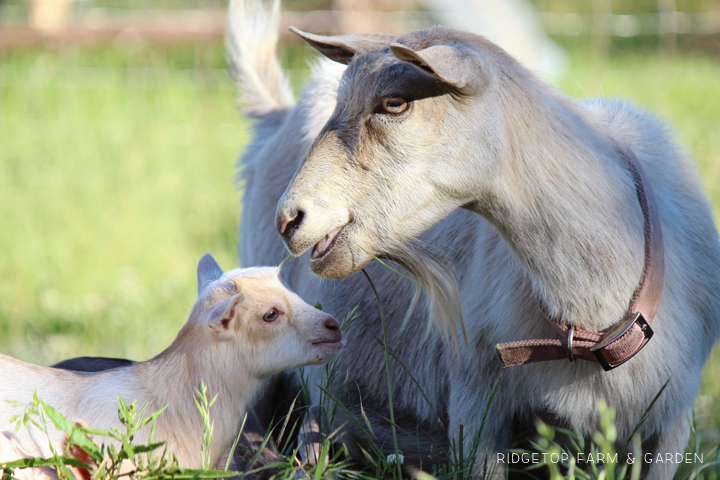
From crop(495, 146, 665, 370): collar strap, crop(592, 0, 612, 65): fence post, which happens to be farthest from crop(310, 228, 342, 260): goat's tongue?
crop(592, 0, 612, 65): fence post

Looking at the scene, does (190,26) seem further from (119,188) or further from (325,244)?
(325,244)

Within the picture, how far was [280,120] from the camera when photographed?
334 cm

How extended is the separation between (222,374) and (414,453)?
0.80 m

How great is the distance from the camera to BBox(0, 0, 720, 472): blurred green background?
3.91 meters

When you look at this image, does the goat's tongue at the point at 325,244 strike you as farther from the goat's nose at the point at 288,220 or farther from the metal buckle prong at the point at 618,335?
the metal buckle prong at the point at 618,335

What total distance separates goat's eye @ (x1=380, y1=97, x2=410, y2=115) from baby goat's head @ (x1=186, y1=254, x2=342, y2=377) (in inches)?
22.4

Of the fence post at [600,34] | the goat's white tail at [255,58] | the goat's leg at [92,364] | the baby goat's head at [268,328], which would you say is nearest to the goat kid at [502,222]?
the baby goat's head at [268,328]

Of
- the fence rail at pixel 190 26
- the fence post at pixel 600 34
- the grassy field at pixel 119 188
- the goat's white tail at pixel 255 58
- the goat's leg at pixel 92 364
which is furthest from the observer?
the fence post at pixel 600 34

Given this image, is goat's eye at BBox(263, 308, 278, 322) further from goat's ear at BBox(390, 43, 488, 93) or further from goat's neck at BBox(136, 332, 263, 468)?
goat's ear at BBox(390, 43, 488, 93)

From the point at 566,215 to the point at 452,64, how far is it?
0.46m

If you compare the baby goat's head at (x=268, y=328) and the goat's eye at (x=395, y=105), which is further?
the baby goat's head at (x=268, y=328)

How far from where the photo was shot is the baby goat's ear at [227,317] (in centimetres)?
176

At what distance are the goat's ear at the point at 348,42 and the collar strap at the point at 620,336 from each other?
2.52 ft

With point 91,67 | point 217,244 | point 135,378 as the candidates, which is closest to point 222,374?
point 135,378
